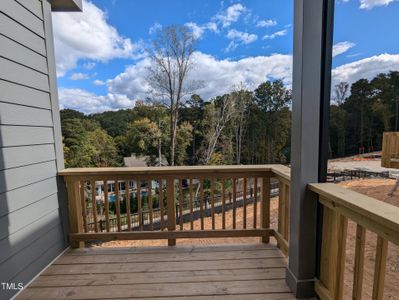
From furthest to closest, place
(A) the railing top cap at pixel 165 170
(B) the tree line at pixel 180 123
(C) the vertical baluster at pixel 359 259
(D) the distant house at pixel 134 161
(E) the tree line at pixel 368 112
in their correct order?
(D) the distant house at pixel 134 161
(B) the tree line at pixel 180 123
(A) the railing top cap at pixel 165 170
(C) the vertical baluster at pixel 359 259
(E) the tree line at pixel 368 112

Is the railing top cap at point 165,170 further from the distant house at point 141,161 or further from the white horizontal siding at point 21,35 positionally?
the distant house at point 141,161

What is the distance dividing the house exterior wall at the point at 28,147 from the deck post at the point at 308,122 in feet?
6.86

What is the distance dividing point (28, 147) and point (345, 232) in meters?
2.44

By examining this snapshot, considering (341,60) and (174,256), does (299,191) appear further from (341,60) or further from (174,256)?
(174,256)

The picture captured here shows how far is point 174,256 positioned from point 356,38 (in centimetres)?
221

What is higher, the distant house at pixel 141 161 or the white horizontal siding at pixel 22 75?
the white horizontal siding at pixel 22 75

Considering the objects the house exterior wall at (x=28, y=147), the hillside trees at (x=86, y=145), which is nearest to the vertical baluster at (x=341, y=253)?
the house exterior wall at (x=28, y=147)

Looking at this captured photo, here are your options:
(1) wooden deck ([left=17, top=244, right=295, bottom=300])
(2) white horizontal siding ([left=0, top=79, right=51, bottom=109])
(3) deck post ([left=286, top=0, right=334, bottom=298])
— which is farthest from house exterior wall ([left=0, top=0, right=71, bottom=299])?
(3) deck post ([left=286, top=0, right=334, bottom=298])

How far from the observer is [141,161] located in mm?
15555

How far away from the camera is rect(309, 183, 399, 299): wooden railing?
102 centimetres

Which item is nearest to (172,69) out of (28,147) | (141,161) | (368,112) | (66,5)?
(141,161)

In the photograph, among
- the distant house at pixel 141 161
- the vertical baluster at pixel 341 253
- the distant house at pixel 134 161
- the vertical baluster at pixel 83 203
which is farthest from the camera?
the distant house at pixel 134 161

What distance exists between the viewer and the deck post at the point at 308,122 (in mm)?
1518

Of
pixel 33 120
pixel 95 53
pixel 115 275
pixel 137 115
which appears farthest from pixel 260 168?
pixel 95 53
